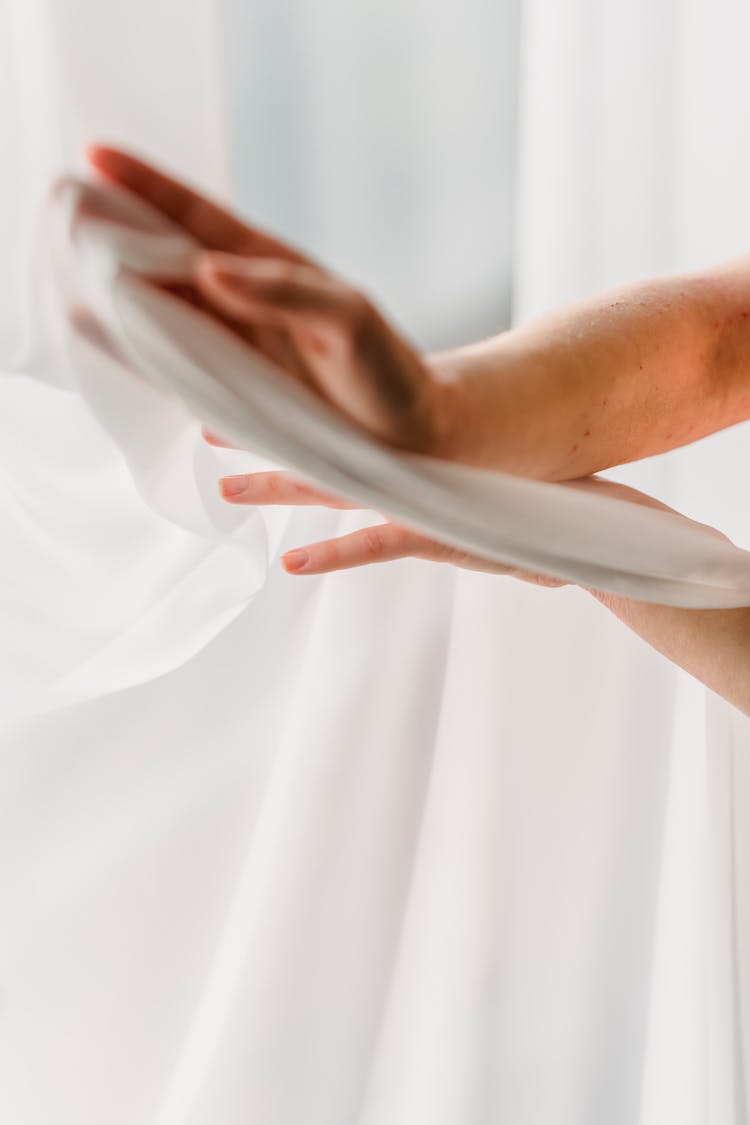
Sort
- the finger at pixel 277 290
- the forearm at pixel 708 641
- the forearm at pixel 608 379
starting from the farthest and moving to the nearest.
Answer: the forearm at pixel 708 641, the forearm at pixel 608 379, the finger at pixel 277 290

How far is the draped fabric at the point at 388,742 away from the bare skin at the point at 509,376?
6.6 inches

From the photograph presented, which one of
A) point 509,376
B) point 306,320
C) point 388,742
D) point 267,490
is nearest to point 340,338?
point 306,320

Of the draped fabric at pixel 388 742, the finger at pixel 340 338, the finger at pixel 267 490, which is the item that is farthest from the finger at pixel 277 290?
the draped fabric at pixel 388 742

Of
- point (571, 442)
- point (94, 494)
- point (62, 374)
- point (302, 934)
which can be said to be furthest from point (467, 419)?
point (302, 934)

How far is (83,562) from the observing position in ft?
2.48

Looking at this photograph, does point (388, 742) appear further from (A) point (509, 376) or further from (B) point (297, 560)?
(A) point (509, 376)

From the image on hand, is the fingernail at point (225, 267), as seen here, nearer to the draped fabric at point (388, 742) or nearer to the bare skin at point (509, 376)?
the bare skin at point (509, 376)

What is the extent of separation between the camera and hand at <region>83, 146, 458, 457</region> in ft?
1.25

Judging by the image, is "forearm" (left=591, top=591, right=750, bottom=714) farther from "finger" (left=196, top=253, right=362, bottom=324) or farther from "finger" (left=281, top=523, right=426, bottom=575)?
"finger" (left=196, top=253, right=362, bottom=324)

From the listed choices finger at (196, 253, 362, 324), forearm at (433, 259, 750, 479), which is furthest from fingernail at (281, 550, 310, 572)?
finger at (196, 253, 362, 324)

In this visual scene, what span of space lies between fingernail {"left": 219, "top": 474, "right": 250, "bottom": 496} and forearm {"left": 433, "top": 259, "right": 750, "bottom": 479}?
163 mm

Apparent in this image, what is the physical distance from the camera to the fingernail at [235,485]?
0.64 metres

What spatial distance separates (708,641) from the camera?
637mm

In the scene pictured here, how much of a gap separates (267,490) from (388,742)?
0.27 meters
